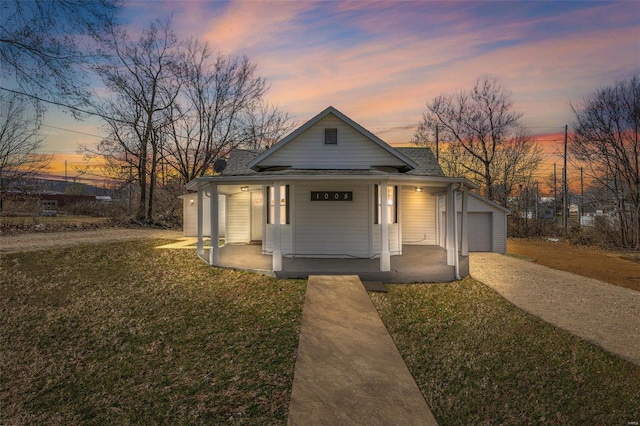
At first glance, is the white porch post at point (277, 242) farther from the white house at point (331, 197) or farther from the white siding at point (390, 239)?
the white siding at point (390, 239)

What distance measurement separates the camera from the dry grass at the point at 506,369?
376cm

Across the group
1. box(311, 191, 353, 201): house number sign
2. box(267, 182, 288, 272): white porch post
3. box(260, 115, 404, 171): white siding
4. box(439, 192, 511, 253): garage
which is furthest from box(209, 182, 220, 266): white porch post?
box(439, 192, 511, 253): garage

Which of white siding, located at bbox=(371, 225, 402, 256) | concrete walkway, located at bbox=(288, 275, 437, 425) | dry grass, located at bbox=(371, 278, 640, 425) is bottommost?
dry grass, located at bbox=(371, 278, 640, 425)

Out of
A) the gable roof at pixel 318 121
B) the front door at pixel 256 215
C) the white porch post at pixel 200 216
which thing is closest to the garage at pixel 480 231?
the gable roof at pixel 318 121

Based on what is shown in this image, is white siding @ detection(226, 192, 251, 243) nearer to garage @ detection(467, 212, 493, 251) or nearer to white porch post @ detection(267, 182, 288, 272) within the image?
white porch post @ detection(267, 182, 288, 272)

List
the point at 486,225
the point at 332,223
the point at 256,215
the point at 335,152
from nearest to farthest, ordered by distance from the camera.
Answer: the point at 335,152 < the point at 332,223 < the point at 256,215 < the point at 486,225

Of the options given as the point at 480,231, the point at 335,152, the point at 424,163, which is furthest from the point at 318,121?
the point at 480,231

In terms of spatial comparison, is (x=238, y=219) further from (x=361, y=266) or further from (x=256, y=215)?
(x=361, y=266)

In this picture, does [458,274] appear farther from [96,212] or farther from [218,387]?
[96,212]

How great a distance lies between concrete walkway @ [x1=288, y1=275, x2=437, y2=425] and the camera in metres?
3.42

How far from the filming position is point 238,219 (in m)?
14.8

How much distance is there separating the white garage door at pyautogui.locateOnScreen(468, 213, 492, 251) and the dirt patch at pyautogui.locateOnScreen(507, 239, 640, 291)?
1433mm

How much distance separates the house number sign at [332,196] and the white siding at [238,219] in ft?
16.0

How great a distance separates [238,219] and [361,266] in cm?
761
